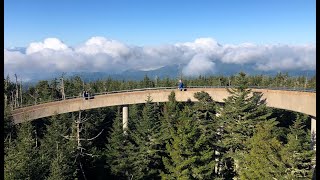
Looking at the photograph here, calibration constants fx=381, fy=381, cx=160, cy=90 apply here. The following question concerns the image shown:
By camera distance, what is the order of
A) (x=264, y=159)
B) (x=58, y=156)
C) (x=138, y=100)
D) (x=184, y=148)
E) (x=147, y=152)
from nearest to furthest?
(x=264, y=159) < (x=58, y=156) < (x=184, y=148) < (x=147, y=152) < (x=138, y=100)

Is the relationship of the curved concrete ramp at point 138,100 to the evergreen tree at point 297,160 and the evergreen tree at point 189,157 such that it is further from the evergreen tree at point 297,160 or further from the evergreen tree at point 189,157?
the evergreen tree at point 189,157

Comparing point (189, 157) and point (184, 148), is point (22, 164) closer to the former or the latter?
point (184, 148)

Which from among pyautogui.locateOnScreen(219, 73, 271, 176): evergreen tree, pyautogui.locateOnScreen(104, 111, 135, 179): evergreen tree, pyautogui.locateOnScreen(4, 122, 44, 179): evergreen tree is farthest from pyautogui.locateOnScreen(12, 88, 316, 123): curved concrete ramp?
pyautogui.locateOnScreen(4, 122, 44, 179): evergreen tree

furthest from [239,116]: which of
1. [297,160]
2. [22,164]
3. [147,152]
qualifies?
[22,164]

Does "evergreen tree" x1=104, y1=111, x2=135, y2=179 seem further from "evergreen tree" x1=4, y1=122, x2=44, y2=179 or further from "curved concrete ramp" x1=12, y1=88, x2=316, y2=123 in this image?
"evergreen tree" x1=4, y1=122, x2=44, y2=179

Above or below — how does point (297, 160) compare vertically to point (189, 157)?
above

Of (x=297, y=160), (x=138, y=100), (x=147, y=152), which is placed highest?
(x=138, y=100)

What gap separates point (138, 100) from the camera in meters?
53.7

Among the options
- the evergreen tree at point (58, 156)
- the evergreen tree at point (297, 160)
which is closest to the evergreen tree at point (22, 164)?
the evergreen tree at point (58, 156)

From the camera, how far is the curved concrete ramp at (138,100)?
33.6 metres

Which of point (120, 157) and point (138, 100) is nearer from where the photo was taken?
point (120, 157)

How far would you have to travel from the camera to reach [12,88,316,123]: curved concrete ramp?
33.6m
